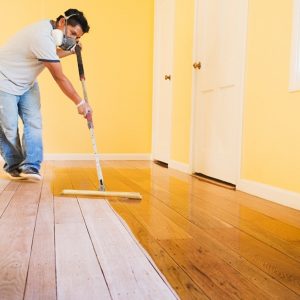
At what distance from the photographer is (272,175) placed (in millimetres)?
2379

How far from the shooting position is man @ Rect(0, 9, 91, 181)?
2564 mm

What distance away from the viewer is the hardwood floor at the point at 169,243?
102 cm

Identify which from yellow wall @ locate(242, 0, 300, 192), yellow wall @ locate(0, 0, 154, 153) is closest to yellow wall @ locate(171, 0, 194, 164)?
yellow wall @ locate(0, 0, 154, 153)

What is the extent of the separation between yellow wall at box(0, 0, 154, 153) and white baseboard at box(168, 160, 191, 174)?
96cm

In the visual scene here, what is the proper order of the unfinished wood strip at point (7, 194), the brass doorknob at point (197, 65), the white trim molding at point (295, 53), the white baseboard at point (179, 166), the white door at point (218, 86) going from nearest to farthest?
1. the unfinished wood strip at point (7, 194)
2. the white trim molding at point (295, 53)
3. the white door at point (218, 86)
4. the brass doorknob at point (197, 65)
5. the white baseboard at point (179, 166)

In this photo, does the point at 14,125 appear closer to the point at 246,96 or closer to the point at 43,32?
the point at 43,32

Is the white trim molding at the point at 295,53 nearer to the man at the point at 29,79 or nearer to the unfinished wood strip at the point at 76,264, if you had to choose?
the man at the point at 29,79

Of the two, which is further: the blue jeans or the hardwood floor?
the blue jeans

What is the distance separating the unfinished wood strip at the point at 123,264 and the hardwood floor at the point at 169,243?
0.01 metres

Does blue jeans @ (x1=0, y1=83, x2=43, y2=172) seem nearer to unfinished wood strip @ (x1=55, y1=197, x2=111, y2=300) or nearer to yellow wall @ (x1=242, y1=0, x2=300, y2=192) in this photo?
unfinished wood strip @ (x1=55, y1=197, x2=111, y2=300)

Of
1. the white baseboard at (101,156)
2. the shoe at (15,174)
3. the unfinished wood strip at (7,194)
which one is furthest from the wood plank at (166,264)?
the white baseboard at (101,156)

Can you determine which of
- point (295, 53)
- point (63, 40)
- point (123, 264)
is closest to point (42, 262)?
point (123, 264)

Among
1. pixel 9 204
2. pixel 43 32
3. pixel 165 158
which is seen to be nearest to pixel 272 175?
pixel 9 204

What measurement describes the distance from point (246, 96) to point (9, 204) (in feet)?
5.38
